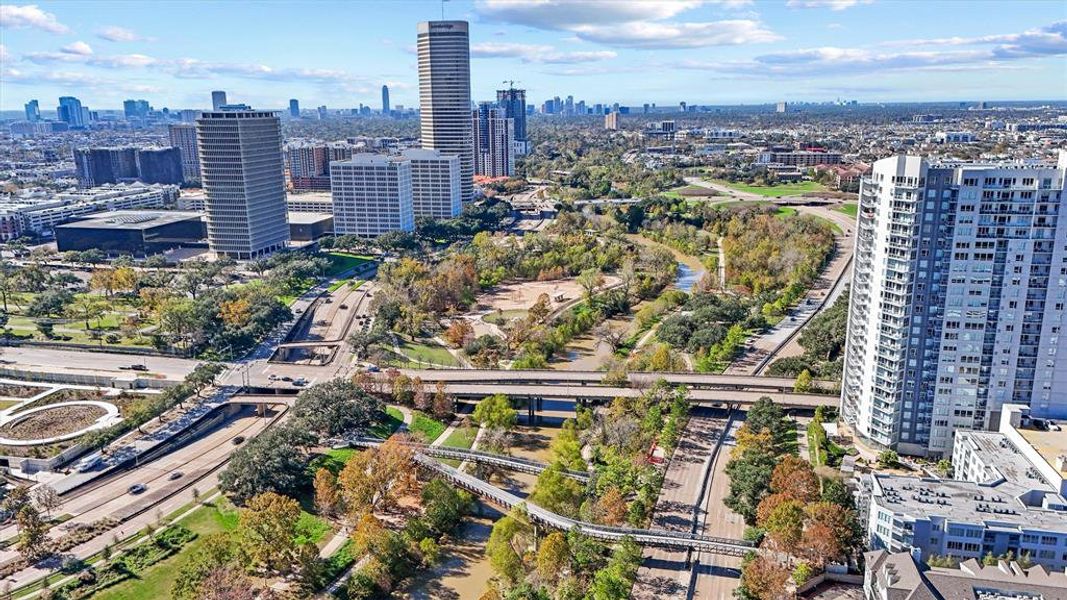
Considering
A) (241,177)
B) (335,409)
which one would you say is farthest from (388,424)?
(241,177)

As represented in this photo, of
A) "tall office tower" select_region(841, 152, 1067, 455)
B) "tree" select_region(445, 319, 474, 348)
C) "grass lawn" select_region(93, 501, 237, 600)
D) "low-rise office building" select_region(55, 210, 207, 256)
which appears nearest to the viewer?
"grass lawn" select_region(93, 501, 237, 600)

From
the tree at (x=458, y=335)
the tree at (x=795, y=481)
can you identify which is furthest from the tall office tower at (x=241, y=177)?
the tree at (x=795, y=481)

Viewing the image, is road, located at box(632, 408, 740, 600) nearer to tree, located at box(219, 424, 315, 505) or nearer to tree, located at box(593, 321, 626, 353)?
tree, located at box(593, 321, 626, 353)

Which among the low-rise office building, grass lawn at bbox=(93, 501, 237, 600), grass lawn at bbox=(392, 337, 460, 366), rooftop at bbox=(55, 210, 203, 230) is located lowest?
grass lawn at bbox=(93, 501, 237, 600)

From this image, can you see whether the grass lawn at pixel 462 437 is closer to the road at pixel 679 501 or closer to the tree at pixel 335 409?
the tree at pixel 335 409

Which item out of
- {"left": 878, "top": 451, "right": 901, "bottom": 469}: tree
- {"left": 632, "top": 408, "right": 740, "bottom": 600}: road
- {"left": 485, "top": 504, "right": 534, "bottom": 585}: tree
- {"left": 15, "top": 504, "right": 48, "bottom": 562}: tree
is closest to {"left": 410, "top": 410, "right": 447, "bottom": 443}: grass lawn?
{"left": 485, "top": 504, "right": 534, "bottom": 585}: tree

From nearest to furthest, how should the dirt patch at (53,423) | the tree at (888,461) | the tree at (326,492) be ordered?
the tree at (326,492) < the tree at (888,461) < the dirt patch at (53,423)
